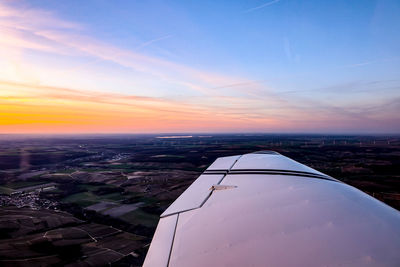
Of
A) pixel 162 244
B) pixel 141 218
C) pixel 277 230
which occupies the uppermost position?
pixel 277 230

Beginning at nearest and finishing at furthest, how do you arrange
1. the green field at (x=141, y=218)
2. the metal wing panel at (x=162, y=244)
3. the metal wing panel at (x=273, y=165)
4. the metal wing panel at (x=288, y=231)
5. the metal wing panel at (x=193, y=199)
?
the metal wing panel at (x=288, y=231) → the metal wing panel at (x=162, y=244) → the metal wing panel at (x=193, y=199) → the metal wing panel at (x=273, y=165) → the green field at (x=141, y=218)

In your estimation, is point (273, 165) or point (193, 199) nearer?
point (193, 199)

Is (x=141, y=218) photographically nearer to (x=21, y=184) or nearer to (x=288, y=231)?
(x=288, y=231)

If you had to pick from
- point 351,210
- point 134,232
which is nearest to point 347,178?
point 134,232

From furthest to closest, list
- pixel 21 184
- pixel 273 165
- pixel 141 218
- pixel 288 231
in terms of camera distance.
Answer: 1. pixel 21 184
2. pixel 141 218
3. pixel 273 165
4. pixel 288 231

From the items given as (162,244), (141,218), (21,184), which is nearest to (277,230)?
(162,244)

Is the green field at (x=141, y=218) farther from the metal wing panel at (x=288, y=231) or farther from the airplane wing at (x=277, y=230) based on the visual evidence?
the metal wing panel at (x=288, y=231)

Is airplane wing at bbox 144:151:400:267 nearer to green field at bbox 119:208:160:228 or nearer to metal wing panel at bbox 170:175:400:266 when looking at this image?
metal wing panel at bbox 170:175:400:266

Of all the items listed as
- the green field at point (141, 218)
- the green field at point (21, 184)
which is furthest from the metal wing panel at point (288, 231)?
the green field at point (21, 184)
